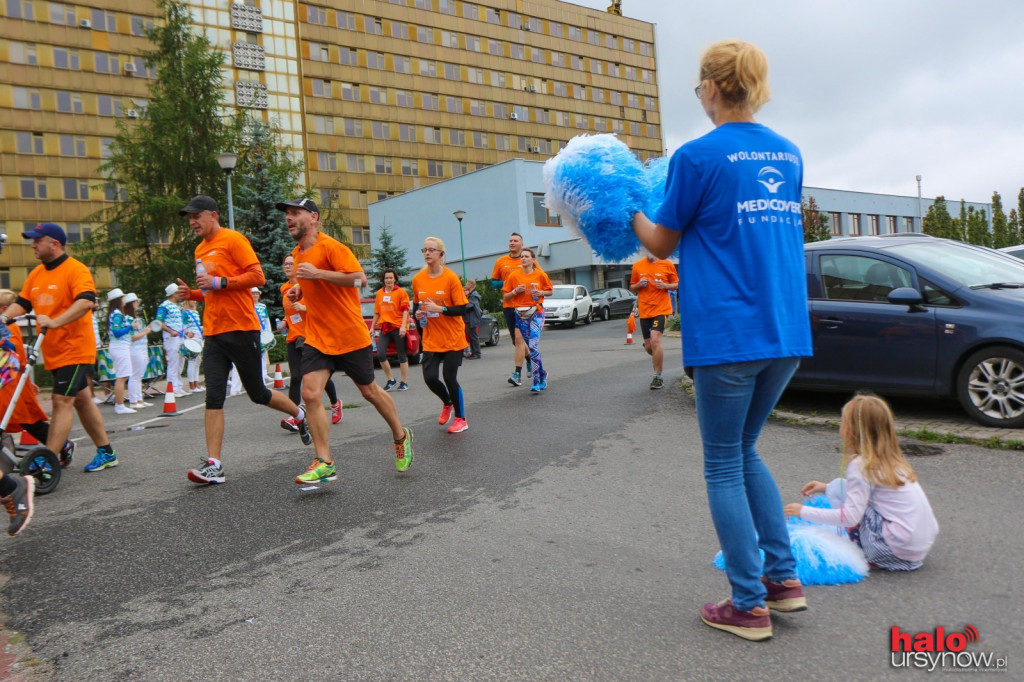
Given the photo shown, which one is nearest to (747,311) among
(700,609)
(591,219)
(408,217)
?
(591,219)

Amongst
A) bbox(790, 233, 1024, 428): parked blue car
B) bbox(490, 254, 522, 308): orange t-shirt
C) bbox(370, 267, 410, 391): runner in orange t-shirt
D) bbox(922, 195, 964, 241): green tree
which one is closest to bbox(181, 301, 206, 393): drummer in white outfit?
bbox(370, 267, 410, 391): runner in orange t-shirt

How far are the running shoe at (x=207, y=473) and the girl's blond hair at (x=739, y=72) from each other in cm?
485

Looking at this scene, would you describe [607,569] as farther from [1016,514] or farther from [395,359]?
[395,359]

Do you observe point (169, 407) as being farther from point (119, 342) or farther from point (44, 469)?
point (44, 469)

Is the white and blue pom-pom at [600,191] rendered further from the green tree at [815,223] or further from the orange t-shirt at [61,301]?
the green tree at [815,223]

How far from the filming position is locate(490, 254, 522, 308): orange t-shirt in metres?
11.6

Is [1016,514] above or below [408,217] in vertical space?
below

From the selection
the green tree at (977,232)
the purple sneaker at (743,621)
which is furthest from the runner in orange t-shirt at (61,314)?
the green tree at (977,232)

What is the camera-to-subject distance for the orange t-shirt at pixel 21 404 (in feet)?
21.0

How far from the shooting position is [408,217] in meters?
55.6

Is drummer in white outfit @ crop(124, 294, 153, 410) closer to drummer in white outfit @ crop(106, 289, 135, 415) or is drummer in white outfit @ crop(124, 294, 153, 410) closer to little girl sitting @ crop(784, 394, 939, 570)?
drummer in white outfit @ crop(106, 289, 135, 415)

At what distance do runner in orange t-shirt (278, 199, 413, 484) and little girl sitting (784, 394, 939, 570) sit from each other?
136 inches

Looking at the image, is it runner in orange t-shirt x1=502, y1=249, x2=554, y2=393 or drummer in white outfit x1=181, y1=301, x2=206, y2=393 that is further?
drummer in white outfit x1=181, y1=301, x2=206, y2=393

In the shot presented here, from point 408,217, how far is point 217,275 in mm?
50339
